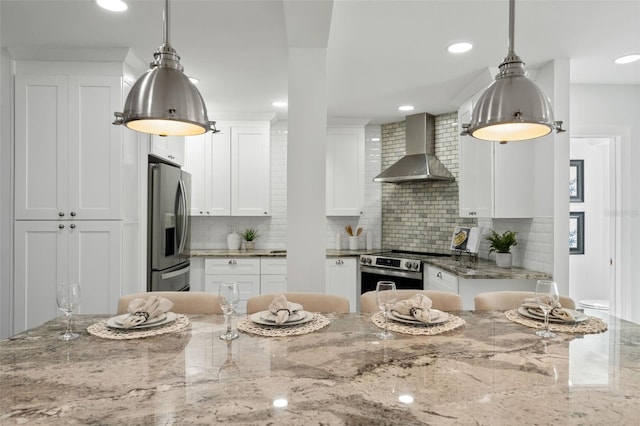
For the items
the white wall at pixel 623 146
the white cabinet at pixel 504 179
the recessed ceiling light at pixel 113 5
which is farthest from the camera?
the white wall at pixel 623 146

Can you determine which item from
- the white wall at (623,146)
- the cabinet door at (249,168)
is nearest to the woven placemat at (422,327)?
the white wall at (623,146)

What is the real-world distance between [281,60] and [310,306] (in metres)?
2.07

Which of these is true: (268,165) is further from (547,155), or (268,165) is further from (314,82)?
(547,155)

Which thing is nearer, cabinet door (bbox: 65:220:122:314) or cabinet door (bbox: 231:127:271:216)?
cabinet door (bbox: 65:220:122:314)

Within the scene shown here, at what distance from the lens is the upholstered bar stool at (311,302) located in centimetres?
191

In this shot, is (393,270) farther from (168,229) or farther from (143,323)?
(143,323)

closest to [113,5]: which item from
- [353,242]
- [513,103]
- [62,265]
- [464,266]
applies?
[62,265]

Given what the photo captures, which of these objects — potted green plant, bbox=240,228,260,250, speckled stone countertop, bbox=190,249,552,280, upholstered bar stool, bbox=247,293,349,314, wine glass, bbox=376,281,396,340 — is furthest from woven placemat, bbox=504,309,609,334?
potted green plant, bbox=240,228,260,250

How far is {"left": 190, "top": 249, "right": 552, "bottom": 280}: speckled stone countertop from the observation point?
3180 millimetres

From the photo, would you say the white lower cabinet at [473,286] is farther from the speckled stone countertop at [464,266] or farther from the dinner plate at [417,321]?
the dinner plate at [417,321]

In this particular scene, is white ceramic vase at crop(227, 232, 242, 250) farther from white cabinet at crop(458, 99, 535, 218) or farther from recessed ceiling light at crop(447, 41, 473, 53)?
recessed ceiling light at crop(447, 41, 473, 53)

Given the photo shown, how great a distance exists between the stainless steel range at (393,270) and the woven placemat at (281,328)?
2.85 meters

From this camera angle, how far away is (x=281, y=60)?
10.5 ft

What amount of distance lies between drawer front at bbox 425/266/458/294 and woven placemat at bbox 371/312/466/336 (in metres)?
1.97
